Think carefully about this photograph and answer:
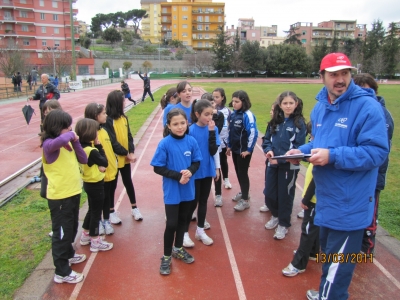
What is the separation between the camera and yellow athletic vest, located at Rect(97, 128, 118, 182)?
4.26 metres

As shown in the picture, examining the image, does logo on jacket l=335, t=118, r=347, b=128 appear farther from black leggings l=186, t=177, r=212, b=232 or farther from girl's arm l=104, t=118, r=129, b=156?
girl's arm l=104, t=118, r=129, b=156

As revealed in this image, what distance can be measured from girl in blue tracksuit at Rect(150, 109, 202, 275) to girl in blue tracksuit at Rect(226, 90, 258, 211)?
157cm

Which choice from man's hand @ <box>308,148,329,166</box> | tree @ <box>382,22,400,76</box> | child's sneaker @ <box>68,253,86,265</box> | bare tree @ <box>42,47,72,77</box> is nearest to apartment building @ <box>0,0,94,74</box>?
bare tree @ <box>42,47,72,77</box>

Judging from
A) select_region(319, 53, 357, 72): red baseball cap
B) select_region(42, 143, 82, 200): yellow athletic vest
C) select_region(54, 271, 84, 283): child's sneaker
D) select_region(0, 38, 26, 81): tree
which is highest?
select_region(0, 38, 26, 81): tree

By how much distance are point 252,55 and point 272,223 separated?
201 ft

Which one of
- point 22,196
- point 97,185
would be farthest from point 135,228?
point 22,196

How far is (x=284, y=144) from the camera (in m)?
4.29

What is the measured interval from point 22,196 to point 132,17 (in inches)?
4271

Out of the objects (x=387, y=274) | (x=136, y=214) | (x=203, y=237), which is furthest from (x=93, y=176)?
(x=387, y=274)

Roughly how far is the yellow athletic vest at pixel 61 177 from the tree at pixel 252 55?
62.4 metres

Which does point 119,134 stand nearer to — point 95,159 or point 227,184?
point 95,159

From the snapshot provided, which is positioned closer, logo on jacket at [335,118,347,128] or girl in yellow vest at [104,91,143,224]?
logo on jacket at [335,118,347,128]

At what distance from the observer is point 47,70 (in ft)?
153

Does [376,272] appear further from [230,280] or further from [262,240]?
[230,280]
